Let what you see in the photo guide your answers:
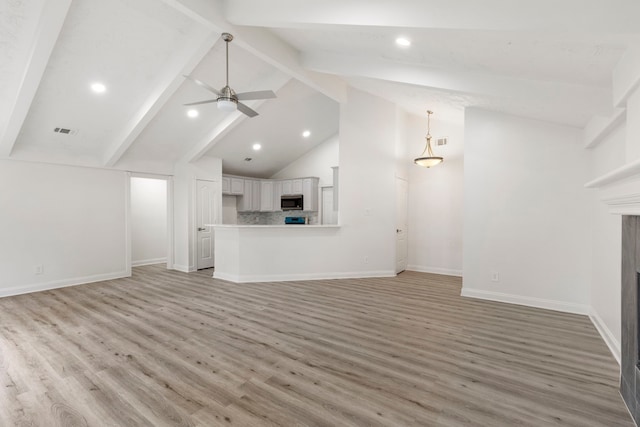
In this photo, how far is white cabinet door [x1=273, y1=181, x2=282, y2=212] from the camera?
349 inches

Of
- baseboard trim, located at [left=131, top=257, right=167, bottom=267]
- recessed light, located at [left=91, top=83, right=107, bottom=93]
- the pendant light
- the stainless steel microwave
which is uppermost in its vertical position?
recessed light, located at [left=91, top=83, right=107, bottom=93]

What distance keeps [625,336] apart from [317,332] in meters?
2.53

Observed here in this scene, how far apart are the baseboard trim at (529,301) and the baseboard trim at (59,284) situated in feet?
21.8

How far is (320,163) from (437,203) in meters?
3.44

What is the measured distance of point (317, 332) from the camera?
3.26 metres

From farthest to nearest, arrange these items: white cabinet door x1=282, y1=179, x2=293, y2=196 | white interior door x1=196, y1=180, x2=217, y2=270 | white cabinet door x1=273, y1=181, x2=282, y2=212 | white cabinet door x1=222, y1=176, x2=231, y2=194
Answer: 1. white cabinet door x1=273, y1=181, x2=282, y2=212
2. white cabinet door x1=282, y1=179, x2=293, y2=196
3. white cabinet door x1=222, y1=176, x2=231, y2=194
4. white interior door x1=196, y1=180, x2=217, y2=270

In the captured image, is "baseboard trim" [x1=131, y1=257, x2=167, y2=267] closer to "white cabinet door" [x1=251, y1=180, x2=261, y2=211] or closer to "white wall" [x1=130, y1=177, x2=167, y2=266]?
"white wall" [x1=130, y1=177, x2=167, y2=266]

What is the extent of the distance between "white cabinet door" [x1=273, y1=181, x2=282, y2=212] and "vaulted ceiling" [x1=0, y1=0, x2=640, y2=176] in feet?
9.47

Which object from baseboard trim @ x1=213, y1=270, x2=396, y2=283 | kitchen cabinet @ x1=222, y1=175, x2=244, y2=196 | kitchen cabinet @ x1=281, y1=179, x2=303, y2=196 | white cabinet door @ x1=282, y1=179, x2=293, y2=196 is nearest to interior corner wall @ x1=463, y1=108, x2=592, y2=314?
baseboard trim @ x1=213, y1=270, x2=396, y2=283

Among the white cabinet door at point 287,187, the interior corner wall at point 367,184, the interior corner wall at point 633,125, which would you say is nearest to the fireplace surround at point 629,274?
the interior corner wall at point 633,125

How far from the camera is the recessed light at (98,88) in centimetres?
Answer: 418

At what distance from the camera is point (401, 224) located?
6.55 meters

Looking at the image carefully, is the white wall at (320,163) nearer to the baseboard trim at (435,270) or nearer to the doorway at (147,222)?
the baseboard trim at (435,270)

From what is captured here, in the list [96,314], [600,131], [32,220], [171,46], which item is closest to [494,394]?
[600,131]
